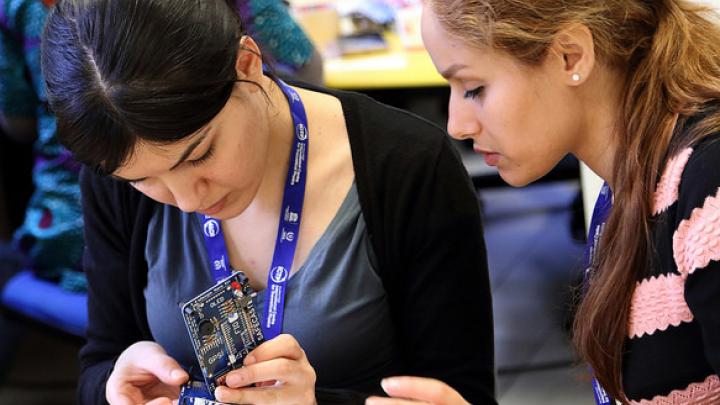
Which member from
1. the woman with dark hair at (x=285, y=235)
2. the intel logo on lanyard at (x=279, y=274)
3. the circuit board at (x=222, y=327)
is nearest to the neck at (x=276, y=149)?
the woman with dark hair at (x=285, y=235)

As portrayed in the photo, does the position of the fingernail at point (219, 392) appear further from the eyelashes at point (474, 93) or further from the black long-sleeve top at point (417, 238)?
the eyelashes at point (474, 93)

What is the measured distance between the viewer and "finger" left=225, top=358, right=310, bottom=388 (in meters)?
1.17

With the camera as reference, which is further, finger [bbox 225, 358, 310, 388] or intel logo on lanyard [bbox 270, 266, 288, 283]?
intel logo on lanyard [bbox 270, 266, 288, 283]

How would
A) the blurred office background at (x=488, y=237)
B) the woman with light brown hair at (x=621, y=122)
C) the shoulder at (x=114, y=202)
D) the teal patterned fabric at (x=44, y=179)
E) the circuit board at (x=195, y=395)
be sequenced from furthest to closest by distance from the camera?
the blurred office background at (x=488, y=237) < the teal patterned fabric at (x=44, y=179) < the shoulder at (x=114, y=202) < the circuit board at (x=195, y=395) < the woman with light brown hair at (x=621, y=122)

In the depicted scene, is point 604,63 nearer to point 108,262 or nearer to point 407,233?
point 407,233

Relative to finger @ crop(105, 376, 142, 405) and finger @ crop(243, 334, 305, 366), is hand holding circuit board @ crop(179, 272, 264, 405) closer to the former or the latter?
finger @ crop(243, 334, 305, 366)

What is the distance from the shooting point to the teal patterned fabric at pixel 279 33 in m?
2.14

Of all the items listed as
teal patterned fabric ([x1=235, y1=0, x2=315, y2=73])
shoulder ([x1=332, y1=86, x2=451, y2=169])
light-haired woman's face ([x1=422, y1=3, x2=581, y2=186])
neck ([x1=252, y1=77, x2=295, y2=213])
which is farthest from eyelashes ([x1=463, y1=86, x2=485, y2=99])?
teal patterned fabric ([x1=235, y1=0, x2=315, y2=73])

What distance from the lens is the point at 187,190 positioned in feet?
4.07

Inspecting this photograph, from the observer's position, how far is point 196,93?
3.79 feet

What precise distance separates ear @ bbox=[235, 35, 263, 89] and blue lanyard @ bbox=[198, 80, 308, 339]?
12 cm

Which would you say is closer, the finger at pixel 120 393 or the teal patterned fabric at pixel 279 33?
the finger at pixel 120 393

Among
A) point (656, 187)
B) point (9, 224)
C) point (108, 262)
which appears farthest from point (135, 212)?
point (9, 224)

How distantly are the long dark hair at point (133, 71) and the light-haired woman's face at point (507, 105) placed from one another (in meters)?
0.29
